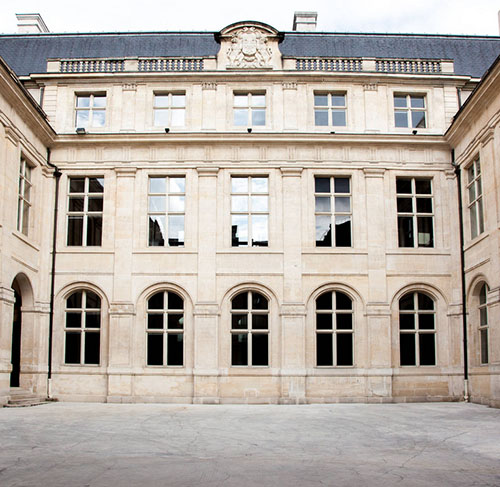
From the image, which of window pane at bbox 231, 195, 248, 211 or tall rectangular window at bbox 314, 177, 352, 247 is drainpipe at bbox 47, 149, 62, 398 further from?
tall rectangular window at bbox 314, 177, 352, 247

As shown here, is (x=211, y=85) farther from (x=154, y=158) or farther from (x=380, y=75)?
(x=380, y=75)

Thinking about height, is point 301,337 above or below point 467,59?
below

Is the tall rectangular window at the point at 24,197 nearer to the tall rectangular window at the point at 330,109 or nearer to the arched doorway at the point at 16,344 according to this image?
the arched doorway at the point at 16,344

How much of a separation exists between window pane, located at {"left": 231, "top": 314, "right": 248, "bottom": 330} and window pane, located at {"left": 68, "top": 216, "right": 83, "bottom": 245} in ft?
18.4

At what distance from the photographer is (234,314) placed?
21.5 meters

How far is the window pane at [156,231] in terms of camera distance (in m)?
22.0

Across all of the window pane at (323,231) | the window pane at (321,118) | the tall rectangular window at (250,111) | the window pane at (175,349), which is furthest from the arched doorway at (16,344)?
the window pane at (321,118)

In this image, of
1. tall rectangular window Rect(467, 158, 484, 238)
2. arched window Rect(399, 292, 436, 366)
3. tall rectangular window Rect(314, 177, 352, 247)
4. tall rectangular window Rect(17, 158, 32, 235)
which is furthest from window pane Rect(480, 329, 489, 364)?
tall rectangular window Rect(17, 158, 32, 235)

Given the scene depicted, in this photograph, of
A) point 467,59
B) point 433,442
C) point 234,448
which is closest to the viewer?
point 234,448

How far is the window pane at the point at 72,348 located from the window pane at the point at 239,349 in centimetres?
485

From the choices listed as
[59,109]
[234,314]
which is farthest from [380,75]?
[59,109]

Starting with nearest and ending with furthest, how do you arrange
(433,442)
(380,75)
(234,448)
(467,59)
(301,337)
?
1. (234,448)
2. (433,442)
3. (301,337)
4. (380,75)
5. (467,59)

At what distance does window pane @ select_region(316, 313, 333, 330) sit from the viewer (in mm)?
21562

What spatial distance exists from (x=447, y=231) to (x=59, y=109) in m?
13.4
